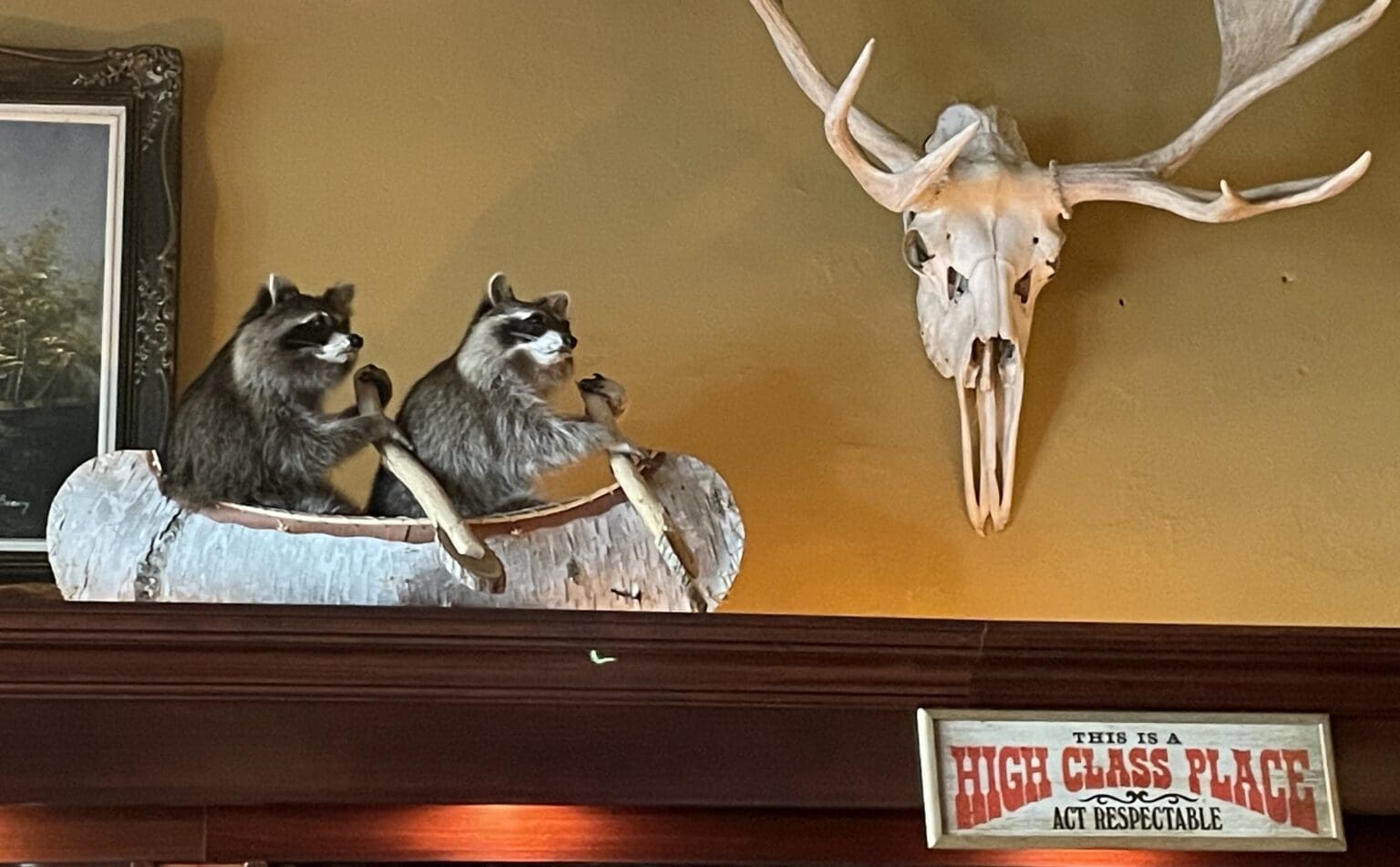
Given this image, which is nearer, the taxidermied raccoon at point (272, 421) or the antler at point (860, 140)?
the taxidermied raccoon at point (272, 421)

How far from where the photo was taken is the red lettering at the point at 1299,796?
1.20 metres

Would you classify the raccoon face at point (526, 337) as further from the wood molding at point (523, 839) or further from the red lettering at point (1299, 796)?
the red lettering at point (1299, 796)

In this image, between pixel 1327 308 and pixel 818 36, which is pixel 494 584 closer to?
pixel 818 36

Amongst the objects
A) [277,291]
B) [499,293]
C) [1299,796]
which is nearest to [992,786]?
[1299,796]

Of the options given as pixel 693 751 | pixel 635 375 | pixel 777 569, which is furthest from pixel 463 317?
pixel 693 751

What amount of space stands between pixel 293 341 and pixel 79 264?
45 cm

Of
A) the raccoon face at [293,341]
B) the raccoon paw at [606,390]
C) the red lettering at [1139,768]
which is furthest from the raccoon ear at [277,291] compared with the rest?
the red lettering at [1139,768]

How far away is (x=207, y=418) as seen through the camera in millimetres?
1262

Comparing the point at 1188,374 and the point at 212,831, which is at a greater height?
the point at 1188,374

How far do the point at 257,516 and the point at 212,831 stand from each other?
0.23m

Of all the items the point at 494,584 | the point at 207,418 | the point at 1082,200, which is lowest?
the point at 494,584

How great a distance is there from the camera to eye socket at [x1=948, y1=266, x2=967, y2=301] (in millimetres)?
1609

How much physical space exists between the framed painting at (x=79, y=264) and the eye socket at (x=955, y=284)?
2.43 ft

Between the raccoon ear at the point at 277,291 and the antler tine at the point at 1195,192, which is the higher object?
the antler tine at the point at 1195,192
